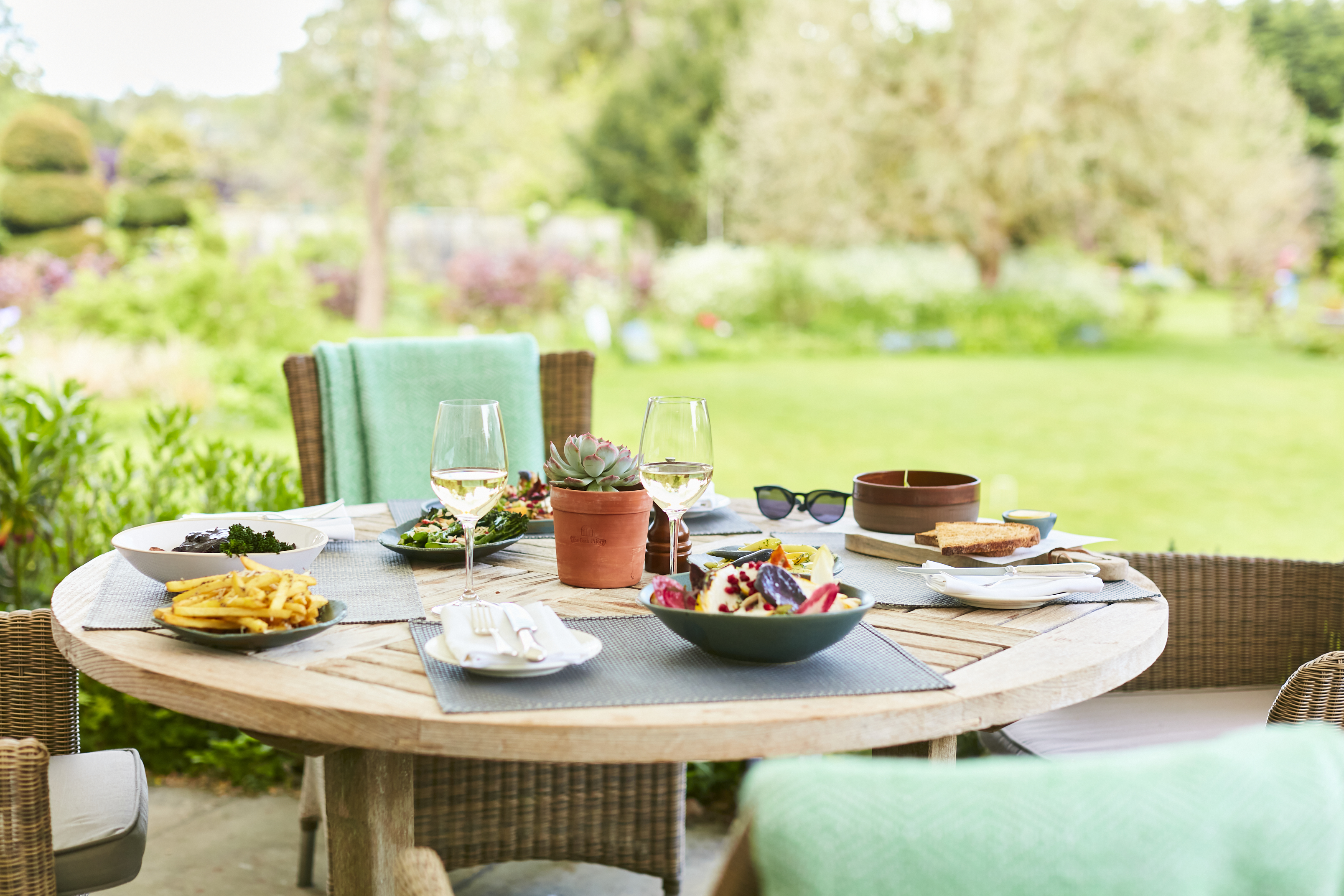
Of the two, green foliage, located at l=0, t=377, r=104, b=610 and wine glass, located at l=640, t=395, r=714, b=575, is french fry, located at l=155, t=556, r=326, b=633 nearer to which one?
wine glass, located at l=640, t=395, r=714, b=575

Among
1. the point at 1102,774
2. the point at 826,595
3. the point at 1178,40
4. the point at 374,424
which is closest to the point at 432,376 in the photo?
the point at 374,424

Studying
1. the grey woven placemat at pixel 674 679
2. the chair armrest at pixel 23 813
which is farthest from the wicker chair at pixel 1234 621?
the chair armrest at pixel 23 813

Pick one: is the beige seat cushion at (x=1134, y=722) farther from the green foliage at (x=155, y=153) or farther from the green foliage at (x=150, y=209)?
the green foliage at (x=155, y=153)

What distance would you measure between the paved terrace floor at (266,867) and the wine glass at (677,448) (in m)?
1.16

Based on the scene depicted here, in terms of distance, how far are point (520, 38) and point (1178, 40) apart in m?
10.1

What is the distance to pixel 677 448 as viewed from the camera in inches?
46.8

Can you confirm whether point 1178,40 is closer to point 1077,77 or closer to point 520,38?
point 1077,77

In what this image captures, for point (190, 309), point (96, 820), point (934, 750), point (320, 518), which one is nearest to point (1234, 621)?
point (934, 750)

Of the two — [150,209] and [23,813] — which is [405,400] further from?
[150,209]

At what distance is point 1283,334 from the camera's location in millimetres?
10906

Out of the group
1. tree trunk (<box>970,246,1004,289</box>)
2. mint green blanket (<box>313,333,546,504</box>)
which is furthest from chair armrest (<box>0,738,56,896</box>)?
tree trunk (<box>970,246,1004,289</box>)

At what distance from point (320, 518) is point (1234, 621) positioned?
1.46 m

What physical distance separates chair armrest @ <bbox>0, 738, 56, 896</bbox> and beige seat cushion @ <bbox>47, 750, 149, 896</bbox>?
0.05 m

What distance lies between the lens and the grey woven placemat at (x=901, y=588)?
1.27 metres
